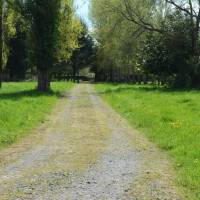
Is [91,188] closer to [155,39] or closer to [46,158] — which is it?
[46,158]

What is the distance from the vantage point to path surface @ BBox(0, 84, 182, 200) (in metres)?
8.22

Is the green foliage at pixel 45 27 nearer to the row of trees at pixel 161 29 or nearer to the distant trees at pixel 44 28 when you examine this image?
the distant trees at pixel 44 28

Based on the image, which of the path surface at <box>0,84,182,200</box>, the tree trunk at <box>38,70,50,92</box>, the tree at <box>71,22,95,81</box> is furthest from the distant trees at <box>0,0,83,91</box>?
the tree at <box>71,22,95,81</box>

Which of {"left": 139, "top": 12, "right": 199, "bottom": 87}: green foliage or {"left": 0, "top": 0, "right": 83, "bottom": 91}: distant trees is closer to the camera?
{"left": 0, "top": 0, "right": 83, "bottom": 91}: distant trees

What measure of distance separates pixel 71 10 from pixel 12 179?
35.1 meters

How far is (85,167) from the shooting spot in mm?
10289

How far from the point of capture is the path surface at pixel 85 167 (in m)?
8.22

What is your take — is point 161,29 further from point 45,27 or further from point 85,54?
point 85,54

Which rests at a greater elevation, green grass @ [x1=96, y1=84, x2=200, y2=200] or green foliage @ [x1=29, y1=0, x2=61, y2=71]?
green foliage @ [x1=29, y1=0, x2=61, y2=71]

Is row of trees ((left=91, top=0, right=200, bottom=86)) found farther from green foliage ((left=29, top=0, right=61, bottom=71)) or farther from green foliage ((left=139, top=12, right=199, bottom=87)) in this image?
green foliage ((left=29, top=0, right=61, bottom=71))

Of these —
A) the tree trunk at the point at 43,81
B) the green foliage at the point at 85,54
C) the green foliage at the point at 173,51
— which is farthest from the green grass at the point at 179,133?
the green foliage at the point at 85,54

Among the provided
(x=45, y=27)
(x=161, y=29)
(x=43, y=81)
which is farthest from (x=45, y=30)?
(x=161, y=29)

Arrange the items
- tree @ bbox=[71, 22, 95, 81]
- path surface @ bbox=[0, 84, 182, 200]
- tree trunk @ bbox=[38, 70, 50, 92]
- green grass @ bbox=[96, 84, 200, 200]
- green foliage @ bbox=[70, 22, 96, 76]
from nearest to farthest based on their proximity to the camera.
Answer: path surface @ bbox=[0, 84, 182, 200], green grass @ bbox=[96, 84, 200, 200], tree trunk @ bbox=[38, 70, 50, 92], green foliage @ bbox=[70, 22, 96, 76], tree @ bbox=[71, 22, 95, 81]

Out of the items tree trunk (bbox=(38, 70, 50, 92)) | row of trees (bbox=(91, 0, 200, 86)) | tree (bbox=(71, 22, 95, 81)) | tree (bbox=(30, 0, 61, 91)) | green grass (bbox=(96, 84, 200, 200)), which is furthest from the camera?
tree (bbox=(71, 22, 95, 81))
